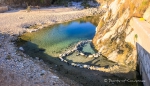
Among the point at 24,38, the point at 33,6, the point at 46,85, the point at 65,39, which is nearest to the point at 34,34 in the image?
the point at 24,38

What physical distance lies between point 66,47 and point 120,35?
632 centimetres

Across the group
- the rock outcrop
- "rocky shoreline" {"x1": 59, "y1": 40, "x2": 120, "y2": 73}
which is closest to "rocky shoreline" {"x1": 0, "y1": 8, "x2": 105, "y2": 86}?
"rocky shoreline" {"x1": 59, "y1": 40, "x2": 120, "y2": 73}

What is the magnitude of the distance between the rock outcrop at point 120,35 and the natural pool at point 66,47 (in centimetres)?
104

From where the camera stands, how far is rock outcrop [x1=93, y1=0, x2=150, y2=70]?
60.6 ft

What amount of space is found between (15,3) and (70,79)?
34.5 meters

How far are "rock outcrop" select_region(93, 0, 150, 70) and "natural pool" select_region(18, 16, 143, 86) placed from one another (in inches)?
40.8

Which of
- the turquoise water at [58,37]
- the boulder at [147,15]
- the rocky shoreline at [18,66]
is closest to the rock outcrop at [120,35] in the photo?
the boulder at [147,15]

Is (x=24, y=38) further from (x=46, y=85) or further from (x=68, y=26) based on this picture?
(x=46, y=85)

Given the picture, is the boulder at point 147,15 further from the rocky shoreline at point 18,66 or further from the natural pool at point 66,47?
the rocky shoreline at point 18,66

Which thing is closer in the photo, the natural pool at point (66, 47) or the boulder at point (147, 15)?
the natural pool at point (66, 47)

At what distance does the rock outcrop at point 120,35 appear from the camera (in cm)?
1847

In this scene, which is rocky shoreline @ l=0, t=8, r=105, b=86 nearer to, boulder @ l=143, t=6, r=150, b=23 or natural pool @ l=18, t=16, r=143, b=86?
natural pool @ l=18, t=16, r=143, b=86

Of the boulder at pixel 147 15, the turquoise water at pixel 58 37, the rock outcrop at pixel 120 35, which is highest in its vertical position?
the boulder at pixel 147 15

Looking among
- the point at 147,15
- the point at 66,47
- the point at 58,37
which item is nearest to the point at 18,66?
the point at 66,47
